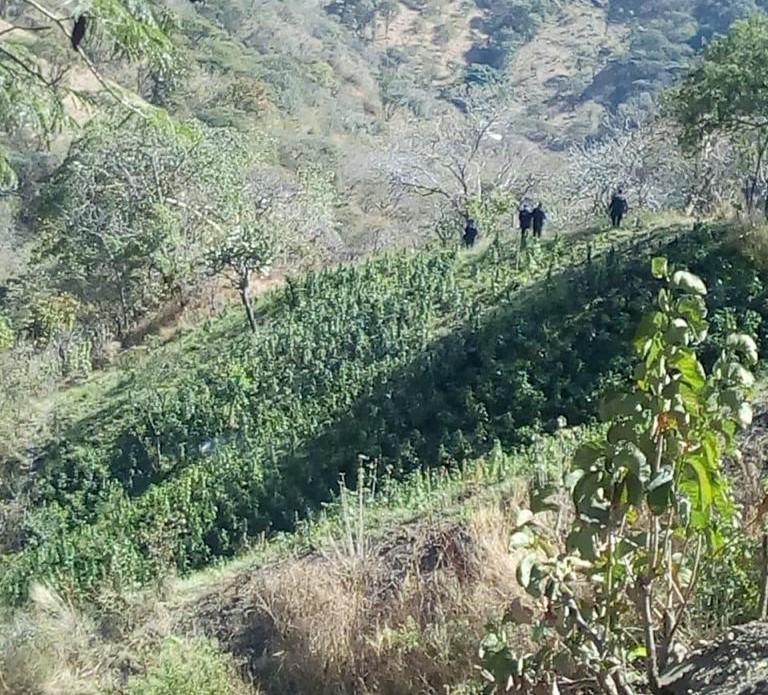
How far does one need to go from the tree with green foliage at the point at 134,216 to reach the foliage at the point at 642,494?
47.8ft

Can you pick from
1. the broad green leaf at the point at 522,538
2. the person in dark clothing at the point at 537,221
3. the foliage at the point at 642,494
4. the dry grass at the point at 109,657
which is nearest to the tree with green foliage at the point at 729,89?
the person in dark clothing at the point at 537,221

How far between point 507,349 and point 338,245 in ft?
36.6

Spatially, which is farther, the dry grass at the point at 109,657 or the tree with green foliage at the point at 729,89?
the tree with green foliage at the point at 729,89

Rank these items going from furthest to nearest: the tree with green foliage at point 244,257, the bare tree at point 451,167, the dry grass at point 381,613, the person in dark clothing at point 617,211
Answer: the bare tree at point 451,167
the tree with green foliage at point 244,257
the person in dark clothing at point 617,211
the dry grass at point 381,613

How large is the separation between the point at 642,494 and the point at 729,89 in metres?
10.2

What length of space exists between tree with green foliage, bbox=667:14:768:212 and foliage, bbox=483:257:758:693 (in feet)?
29.7

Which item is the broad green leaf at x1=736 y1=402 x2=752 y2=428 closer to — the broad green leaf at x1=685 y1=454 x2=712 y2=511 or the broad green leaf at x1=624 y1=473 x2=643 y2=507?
the broad green leaf at x1=685 y1=454 x2=712 y2=511

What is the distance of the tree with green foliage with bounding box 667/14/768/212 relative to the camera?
11.0 m

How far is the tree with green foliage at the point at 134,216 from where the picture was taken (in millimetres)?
16641

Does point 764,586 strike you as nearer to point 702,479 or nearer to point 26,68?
point 702,479

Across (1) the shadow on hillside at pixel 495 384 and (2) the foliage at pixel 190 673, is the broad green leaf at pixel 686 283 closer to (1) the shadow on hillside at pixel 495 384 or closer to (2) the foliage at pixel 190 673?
(2) the foliage at pixel 190 673

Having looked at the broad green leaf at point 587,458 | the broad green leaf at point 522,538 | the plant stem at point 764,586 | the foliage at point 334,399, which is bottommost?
the foliage at point 334,399

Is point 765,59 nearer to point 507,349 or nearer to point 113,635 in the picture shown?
point 507,349

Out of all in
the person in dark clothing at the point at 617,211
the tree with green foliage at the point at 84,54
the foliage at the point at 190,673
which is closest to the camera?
the foliage at the point at 190,673
